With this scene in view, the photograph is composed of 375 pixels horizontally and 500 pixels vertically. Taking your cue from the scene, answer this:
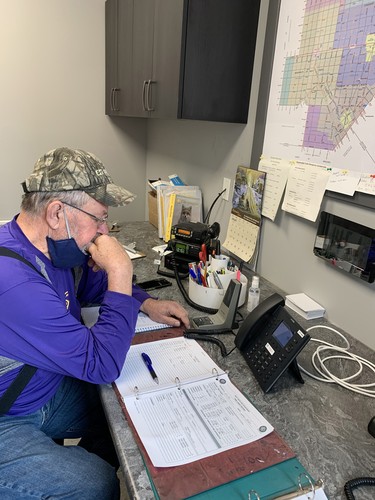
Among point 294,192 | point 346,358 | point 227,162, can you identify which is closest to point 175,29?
point 227,162

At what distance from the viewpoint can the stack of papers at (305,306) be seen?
51.7 inches

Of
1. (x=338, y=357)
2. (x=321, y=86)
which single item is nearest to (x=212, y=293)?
(x=338, y=357)

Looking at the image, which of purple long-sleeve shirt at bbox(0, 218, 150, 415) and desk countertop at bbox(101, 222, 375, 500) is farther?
purple long-sleeve shirt at bbox(0, 218, 150, 415)

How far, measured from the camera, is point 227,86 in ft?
5.18

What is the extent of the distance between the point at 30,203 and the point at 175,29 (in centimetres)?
99

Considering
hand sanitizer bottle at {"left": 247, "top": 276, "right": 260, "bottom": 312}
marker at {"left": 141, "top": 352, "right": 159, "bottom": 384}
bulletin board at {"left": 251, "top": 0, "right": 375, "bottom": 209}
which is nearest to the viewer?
marker at {"left": 141, "top": 352, "right": 159, "bottom": 384}

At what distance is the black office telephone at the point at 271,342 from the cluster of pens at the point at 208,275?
0.28 meters

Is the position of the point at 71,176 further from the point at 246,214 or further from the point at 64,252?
the point at 246,214

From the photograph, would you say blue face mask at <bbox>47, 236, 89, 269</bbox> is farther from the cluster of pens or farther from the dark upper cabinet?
the dark upper cabinet

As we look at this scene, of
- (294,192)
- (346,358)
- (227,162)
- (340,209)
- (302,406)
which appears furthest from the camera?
(227,162)

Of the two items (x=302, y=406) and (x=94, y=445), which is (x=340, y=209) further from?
(x=94, y=445)

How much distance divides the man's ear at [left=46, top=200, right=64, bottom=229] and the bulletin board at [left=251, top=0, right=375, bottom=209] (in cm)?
86

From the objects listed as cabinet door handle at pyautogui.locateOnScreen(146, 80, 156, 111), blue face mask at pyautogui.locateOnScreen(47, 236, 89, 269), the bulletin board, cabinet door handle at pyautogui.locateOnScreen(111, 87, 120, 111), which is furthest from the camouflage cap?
cabinet door handle at pyautogui.locateOnScreen(111, 87, 120, 111)

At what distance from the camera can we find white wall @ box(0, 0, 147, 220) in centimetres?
236
